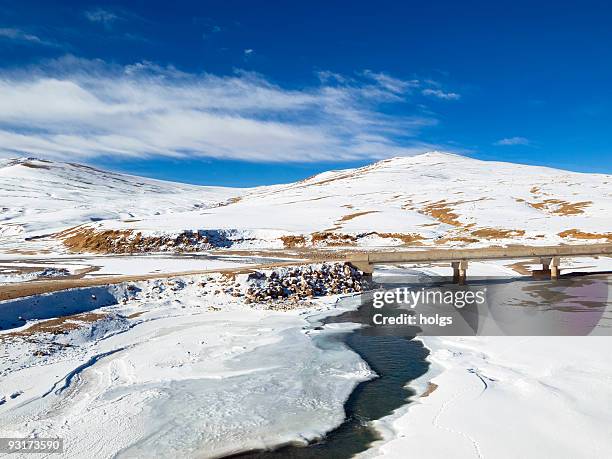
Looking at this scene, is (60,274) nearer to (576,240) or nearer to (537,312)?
(537,312)

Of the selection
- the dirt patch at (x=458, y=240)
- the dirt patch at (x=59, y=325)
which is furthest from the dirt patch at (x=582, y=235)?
the dirt patch at (x=59, y=325)

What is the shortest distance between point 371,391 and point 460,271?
1219 inches

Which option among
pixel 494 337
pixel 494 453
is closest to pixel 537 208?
pixel 494 337

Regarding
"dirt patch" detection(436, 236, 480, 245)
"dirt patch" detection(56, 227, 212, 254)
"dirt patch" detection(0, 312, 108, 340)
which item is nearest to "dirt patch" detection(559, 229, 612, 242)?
"dirt patch" detection(436, 236, 480, 245)

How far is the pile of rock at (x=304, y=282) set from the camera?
34.3 metres

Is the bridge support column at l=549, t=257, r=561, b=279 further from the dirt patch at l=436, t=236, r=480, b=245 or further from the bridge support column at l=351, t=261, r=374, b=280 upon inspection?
the dirt patch at l=436, t=236, r=480, b=245

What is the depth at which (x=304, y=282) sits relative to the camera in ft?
120

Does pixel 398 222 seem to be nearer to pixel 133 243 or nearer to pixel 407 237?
pixel 407 237

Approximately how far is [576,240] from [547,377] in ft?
186

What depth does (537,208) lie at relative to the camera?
335ft

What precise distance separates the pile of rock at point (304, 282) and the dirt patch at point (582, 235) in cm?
4286

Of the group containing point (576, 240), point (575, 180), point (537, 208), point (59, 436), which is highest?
point (575, 180)

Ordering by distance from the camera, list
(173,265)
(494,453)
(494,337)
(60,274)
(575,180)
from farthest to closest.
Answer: (575,180) < (173,265) < (60,274) < (494,337) < (494,453)
